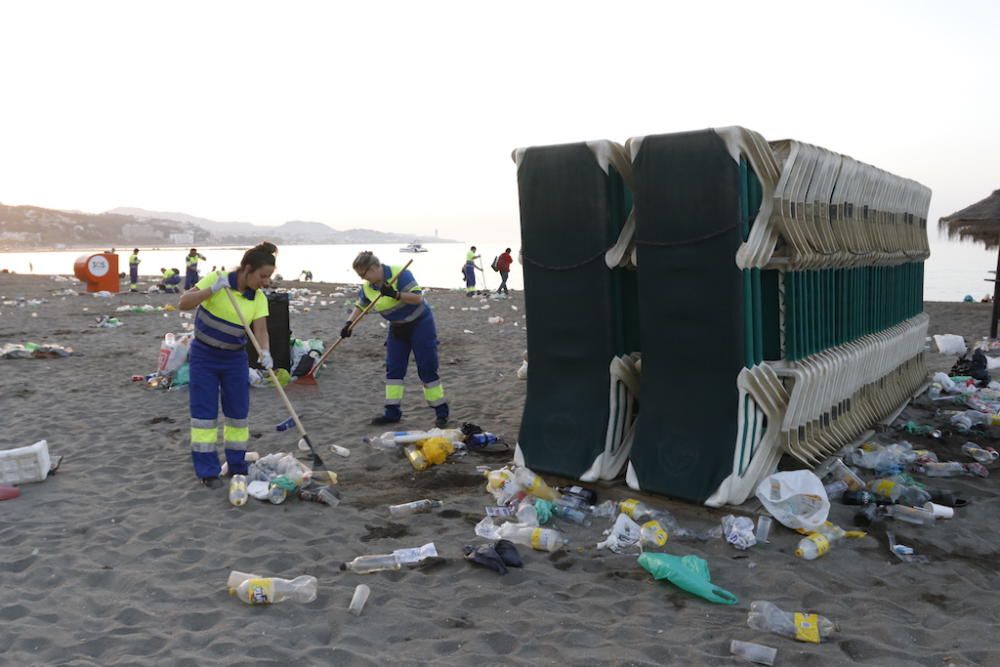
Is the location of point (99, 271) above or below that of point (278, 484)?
above

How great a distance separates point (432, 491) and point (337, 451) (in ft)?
4.19

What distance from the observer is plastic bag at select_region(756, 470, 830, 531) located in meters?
4.38

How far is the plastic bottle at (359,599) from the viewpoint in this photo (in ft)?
11.6

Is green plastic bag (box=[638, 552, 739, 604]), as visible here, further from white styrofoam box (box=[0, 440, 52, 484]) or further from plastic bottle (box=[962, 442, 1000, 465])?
white styrofoam box (box=[0, 440, 52, 484])

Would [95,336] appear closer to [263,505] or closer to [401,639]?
[263,505]

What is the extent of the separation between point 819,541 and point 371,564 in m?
2.50

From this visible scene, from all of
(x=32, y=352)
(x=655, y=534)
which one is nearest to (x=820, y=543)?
(x=655, y=534)

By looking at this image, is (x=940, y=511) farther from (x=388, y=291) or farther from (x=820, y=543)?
(x=388, y=291)

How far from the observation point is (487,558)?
4.02 meters

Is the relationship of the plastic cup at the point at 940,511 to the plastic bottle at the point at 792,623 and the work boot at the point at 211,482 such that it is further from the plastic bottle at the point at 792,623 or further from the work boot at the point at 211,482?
the work boot at the point at 211,482

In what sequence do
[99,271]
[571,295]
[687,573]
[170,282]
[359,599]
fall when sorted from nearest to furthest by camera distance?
[359,599]
[687,573]
[571,295]
[99,271]
[170,282]

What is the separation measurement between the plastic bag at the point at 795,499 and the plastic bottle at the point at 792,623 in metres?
0.99

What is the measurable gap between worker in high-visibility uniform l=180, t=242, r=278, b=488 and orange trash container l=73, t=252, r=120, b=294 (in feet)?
67.5

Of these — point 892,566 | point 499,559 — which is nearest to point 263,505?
point 499,559
